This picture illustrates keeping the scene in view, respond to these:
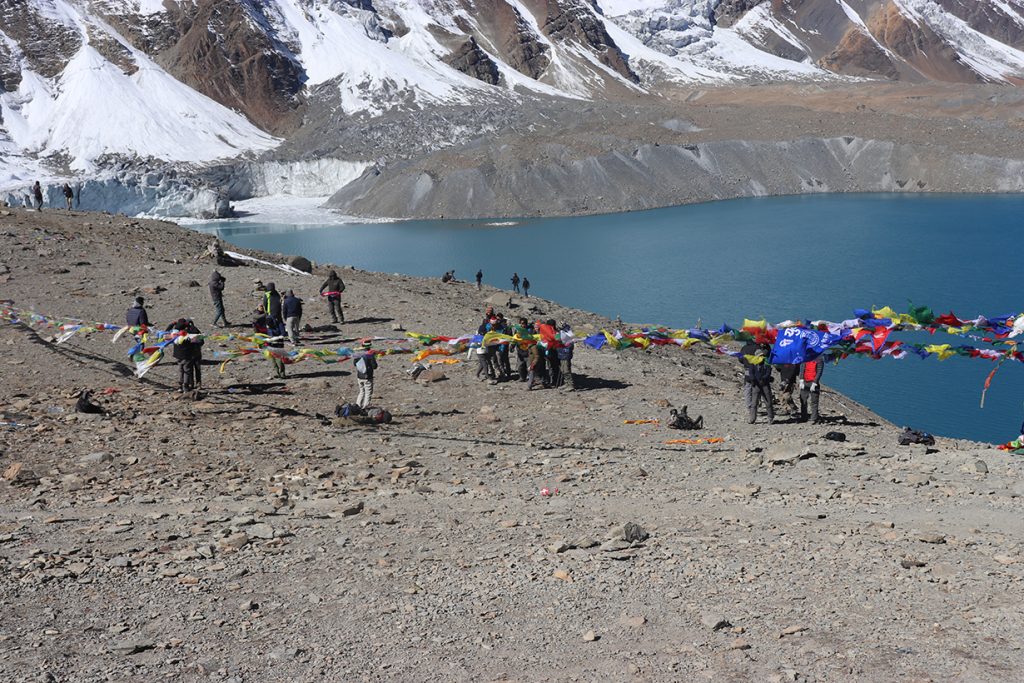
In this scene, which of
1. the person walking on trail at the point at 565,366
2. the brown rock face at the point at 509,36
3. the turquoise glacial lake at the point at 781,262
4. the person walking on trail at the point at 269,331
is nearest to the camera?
the person walking on trail at the point at 565,366

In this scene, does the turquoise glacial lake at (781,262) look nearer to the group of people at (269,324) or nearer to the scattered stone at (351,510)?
the group of people at (269,324)

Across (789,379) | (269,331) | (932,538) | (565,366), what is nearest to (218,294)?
(269,331)

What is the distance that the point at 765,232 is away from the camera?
239 feet

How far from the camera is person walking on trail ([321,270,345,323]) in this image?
888 inches

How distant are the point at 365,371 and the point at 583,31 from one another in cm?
17543

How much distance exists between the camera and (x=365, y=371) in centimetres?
1546

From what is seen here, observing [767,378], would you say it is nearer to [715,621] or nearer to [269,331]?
[715,621]

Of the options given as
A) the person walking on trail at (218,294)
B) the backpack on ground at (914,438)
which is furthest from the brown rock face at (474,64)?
the backpack on ground at (914,438)

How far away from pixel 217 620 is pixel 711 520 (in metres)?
4.87

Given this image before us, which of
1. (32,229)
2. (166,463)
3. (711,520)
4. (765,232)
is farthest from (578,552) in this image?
(765,232)

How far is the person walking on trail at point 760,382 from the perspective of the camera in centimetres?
1448

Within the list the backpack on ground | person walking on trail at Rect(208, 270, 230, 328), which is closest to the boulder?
person walking on trail at Rect(208, 270, 230, 328)

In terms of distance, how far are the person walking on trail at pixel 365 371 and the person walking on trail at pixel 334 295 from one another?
7.24 meters

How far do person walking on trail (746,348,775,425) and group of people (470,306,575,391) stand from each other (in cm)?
345
